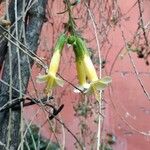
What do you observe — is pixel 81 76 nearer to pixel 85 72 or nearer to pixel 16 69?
pixel 85 72

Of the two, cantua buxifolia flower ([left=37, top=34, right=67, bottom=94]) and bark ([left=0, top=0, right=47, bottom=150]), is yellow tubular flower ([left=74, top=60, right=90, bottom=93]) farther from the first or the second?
bark ([left=0, top=0, right=47, bottom=150])

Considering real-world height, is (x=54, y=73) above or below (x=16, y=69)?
below

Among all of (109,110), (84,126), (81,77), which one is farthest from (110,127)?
(81,77)

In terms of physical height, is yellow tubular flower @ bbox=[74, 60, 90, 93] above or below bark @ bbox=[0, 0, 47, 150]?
below

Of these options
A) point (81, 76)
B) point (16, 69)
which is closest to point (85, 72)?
point (81, 76)

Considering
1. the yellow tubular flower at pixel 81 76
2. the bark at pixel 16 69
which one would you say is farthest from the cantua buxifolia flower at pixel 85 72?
the bark at pixel 16 69

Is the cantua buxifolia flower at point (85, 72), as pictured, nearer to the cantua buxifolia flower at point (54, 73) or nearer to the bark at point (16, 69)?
the cantua buxifolia flower at point (54, 73)

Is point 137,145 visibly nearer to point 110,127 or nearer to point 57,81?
point 110,127

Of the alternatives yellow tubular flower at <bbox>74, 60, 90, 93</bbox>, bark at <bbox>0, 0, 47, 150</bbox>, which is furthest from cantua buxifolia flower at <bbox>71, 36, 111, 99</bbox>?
bark at <bbox>0, 0, 47, 150</bbox>
